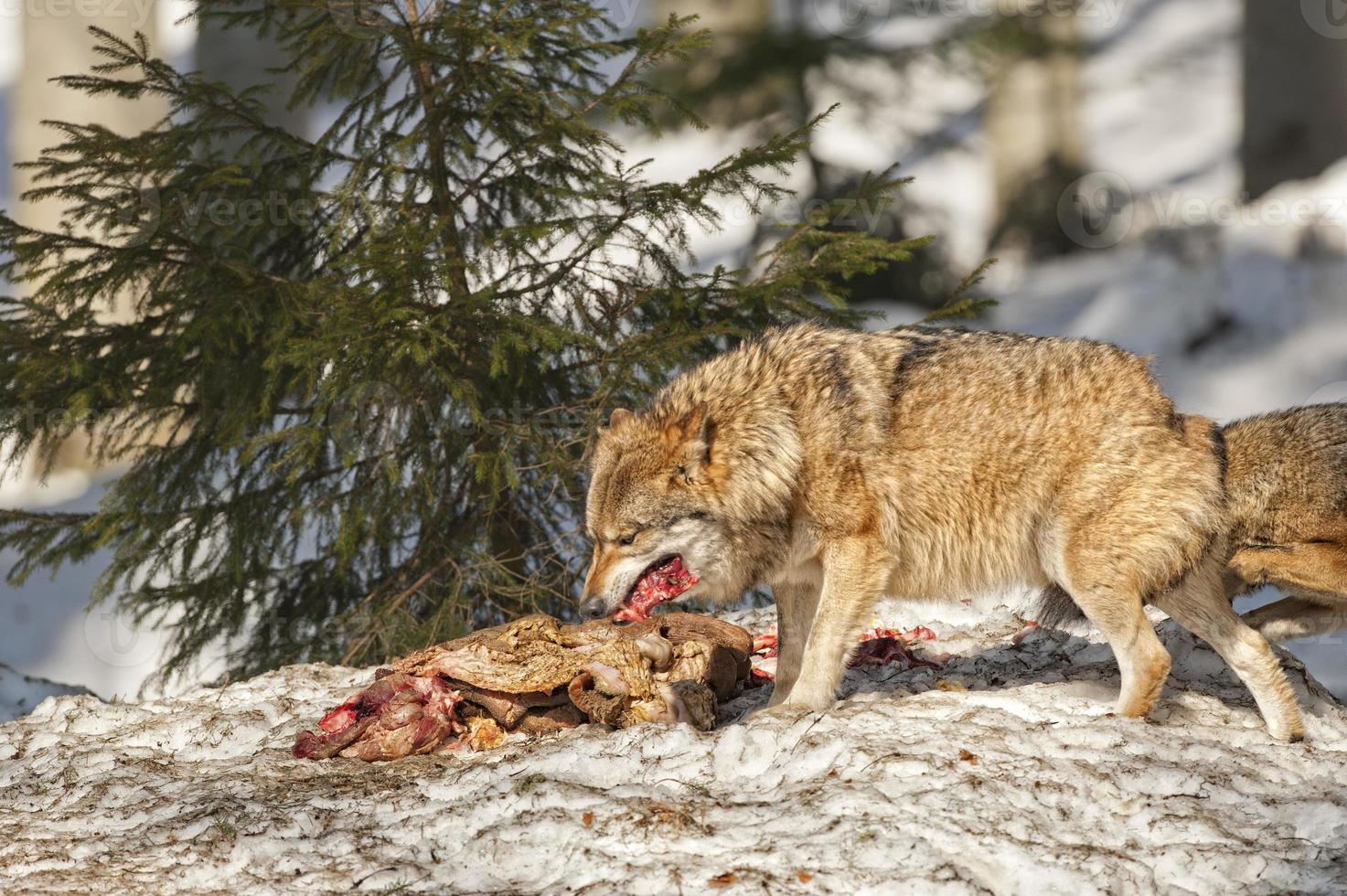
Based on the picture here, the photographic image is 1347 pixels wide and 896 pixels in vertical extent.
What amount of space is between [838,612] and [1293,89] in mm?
12436

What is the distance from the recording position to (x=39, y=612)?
14.8 meters

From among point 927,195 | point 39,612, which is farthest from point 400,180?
point 927,195

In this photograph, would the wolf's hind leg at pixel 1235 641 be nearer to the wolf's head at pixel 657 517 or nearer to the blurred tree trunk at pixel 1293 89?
the wolf's head at pixel 657 517

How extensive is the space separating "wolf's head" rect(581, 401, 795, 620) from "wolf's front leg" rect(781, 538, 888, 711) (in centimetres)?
34

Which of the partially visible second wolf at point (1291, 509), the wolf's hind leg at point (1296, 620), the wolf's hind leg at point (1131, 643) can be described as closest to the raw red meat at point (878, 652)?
the wolf's hind leg at point (1131, 643)

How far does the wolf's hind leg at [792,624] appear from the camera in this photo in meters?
6.11

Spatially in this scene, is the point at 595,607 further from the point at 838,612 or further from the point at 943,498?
the point at 943,498

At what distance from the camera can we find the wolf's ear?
5668 mm

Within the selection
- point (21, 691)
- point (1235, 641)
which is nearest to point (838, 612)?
point (1235, 641)

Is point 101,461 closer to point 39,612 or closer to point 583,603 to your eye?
point 583,603

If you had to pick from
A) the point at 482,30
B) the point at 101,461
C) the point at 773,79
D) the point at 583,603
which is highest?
the point at 773,79

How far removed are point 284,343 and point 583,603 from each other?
3260 mm

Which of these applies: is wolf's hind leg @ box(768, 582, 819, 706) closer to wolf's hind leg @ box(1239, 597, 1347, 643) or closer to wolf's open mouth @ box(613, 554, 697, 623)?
wolf's open mouth @ box(613, 554, 697, 623)

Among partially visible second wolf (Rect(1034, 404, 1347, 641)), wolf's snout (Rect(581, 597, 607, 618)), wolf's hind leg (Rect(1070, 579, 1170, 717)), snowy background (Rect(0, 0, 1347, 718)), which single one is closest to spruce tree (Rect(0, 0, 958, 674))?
snowy background (Rect(0, 0, 1347, 718))
